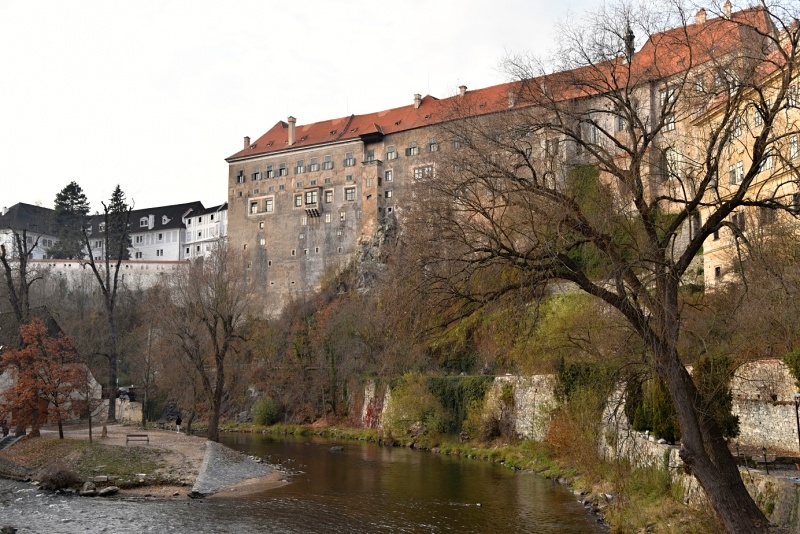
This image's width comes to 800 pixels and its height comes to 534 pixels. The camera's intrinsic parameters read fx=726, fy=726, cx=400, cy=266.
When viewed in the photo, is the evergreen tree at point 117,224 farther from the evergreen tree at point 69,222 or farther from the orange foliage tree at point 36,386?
the orange foliage tree at point 36,386

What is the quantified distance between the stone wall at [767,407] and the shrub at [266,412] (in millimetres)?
31811

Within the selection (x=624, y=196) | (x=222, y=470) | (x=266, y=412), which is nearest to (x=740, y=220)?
(x=624, y=196)

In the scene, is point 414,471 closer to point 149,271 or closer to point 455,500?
point 455,500

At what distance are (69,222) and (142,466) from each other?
6171cm

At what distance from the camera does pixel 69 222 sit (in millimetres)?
76000

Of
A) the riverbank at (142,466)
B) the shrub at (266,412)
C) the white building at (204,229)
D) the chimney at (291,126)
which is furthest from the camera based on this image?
the white building at (204,229)

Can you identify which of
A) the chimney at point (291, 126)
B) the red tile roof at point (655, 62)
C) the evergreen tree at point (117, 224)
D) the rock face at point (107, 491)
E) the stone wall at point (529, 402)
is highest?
the chimney at point (291, 126)

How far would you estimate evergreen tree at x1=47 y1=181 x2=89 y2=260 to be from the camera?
2945 inches

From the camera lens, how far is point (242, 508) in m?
17.5

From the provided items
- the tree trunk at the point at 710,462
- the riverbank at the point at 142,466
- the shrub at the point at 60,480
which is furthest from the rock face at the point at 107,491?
the tree trunk at the point at 710,462

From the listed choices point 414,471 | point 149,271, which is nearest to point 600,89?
point 414,471

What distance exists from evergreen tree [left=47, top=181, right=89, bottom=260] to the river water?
5930 centimetres

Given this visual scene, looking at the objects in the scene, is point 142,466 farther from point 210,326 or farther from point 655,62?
point 655,62

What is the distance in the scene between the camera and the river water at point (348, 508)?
15.3 meters
